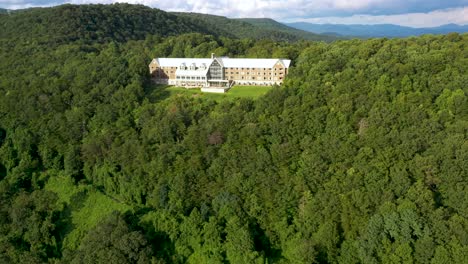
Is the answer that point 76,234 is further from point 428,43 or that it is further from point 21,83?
point 428,43

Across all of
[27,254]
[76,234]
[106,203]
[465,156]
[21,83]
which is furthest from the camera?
[21,83]

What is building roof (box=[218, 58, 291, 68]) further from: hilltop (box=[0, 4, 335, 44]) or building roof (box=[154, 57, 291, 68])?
hilltop (box=[0, 4, 335, 44])

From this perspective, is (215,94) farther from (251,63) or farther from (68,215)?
(68,215)

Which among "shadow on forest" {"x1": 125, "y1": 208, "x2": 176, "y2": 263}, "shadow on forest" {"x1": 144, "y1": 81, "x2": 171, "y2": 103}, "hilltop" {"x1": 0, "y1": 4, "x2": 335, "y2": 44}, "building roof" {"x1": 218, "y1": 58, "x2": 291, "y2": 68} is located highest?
"hilltop" {"x1": 0, "y1": 4, "x2": 335, "y2": 44}

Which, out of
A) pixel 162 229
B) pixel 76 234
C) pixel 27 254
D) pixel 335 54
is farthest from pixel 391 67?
pixel 27 254

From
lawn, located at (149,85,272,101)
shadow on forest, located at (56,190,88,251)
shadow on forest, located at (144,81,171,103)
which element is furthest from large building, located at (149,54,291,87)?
shadow on forest, located at (56,190,88,251)

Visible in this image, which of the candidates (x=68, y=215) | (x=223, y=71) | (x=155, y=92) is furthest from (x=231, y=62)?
(x=68, y=215)
